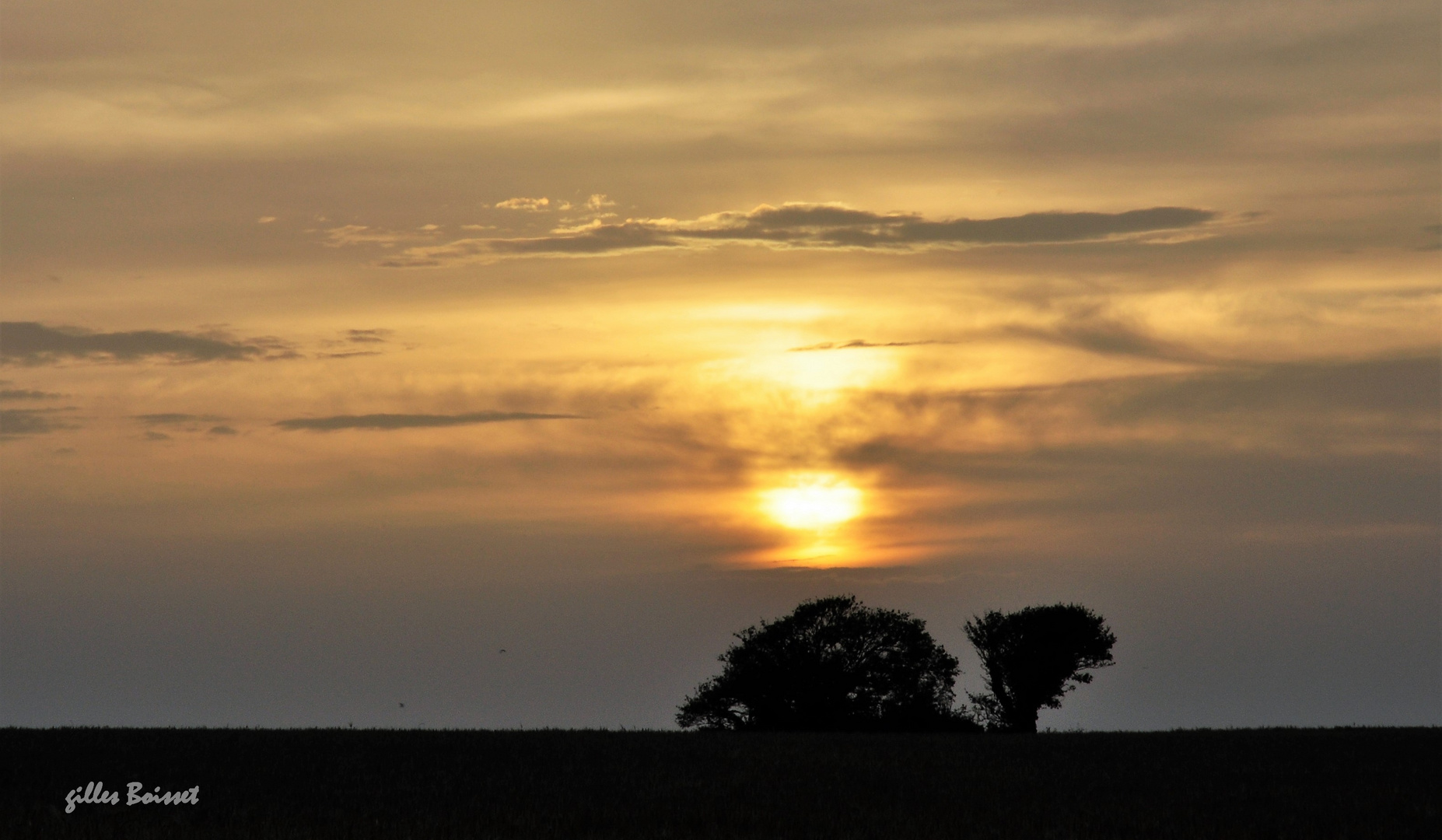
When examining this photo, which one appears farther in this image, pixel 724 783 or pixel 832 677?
pixel 832 677

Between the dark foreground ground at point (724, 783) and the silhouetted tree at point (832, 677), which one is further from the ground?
the silhouetted tree at point (832, 677)

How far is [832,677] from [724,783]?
1562 inches

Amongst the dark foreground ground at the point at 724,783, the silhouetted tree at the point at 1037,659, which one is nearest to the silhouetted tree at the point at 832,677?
the silhouetted tree at the point at 1037,659

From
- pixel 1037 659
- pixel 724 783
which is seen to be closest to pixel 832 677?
pixel 1037 659

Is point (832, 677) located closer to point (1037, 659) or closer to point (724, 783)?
point (1037, 659)

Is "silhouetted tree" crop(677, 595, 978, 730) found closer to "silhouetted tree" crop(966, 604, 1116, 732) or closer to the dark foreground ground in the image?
"silhouetted tree" crop(966, 604, 1116, 732)

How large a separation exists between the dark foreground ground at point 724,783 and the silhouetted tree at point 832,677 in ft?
68.2

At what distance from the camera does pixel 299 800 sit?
43438mm

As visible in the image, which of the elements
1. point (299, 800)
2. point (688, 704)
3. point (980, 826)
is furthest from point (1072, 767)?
point (688, 704)

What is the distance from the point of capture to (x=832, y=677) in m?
86.1

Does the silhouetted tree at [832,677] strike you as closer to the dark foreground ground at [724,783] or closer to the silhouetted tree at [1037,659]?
the silhouetted tree at [1037,659]

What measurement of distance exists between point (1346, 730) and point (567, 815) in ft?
130

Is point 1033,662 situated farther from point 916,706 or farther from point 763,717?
point 763,717

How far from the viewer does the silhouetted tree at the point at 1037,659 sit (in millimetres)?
82375
